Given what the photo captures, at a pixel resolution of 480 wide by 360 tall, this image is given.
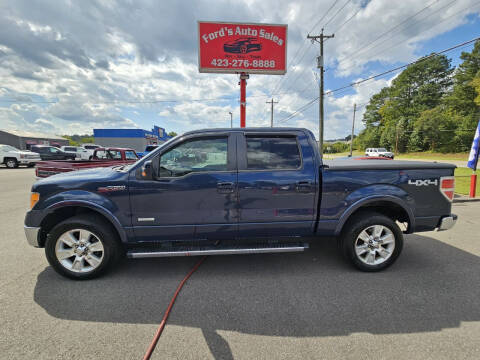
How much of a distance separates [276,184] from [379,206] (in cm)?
165

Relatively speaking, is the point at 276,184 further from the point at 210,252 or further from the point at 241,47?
the point at 241,47

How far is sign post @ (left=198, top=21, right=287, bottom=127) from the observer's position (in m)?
11.6

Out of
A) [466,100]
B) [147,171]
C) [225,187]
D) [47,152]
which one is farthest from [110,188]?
[466,100]

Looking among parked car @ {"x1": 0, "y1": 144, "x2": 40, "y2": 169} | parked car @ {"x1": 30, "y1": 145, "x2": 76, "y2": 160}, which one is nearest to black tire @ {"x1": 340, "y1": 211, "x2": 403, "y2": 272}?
parked car @ {"x1": 0, "y1": 144, "x2": 40, "y2": 169}

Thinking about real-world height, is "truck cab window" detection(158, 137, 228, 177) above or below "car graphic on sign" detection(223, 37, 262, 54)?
below

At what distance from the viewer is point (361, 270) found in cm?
311

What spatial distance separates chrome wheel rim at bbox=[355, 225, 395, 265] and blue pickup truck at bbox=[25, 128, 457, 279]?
1cm

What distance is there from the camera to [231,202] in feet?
9.53

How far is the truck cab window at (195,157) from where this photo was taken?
9.67ft

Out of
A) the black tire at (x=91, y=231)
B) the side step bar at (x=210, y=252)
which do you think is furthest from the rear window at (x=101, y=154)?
the side step bar at (x=210, y=252)

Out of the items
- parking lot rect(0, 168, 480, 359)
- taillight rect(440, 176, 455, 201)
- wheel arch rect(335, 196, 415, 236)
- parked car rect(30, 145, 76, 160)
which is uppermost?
parked car rect(30, 145, 76, 160)

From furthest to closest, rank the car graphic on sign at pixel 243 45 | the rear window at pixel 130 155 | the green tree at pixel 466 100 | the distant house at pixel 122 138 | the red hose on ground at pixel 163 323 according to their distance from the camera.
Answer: the distant house at pixel 122 138
the green tree at pixel 466 100
the car graphic on sign at pixel 243 45
the rear window at pixel 130 155
the red hose on ground at pixel 163 323

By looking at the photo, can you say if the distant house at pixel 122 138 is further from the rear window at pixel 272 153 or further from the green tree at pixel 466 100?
the green tree at pixel 466 100

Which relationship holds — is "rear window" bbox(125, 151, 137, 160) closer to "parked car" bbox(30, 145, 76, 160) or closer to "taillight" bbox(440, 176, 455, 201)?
"taillight" bbox(440, 176, 455, 201)
